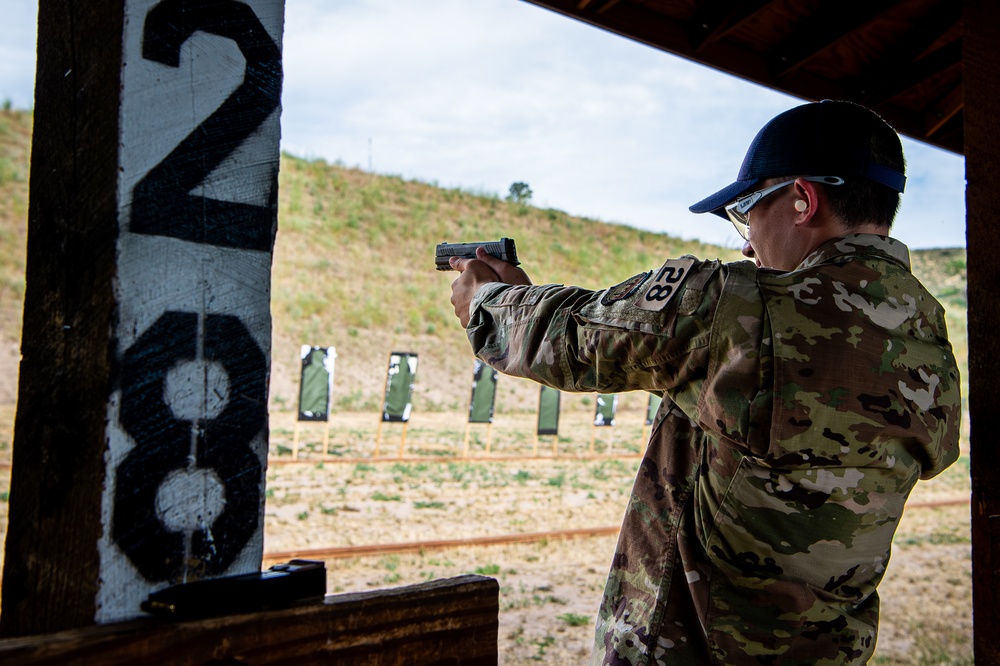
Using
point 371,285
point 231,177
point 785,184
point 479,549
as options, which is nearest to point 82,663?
point 231,177

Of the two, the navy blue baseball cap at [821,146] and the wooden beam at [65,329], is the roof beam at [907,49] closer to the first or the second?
the navy blue baseball cap at [821,146]

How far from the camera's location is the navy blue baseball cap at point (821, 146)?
1.06 m

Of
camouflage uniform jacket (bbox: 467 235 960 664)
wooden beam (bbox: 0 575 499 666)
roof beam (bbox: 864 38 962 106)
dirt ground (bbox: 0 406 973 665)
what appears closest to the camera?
wooden beam (bbox: 0 575 499 666)

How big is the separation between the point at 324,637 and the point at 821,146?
2.94ft

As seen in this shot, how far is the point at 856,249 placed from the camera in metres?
1.03

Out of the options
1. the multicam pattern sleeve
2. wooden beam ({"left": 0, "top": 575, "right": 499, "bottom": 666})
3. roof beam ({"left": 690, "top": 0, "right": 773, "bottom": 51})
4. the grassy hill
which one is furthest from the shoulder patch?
the grassy hill

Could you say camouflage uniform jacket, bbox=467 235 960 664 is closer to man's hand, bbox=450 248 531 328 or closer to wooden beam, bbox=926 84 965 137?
man's hand, bbox=450 248 531 328

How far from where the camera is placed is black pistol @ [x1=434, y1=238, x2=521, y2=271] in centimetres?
125

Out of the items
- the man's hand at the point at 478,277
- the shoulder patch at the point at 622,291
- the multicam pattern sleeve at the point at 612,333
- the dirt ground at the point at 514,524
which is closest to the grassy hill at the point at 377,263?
the dirt ground at the point at 514,524

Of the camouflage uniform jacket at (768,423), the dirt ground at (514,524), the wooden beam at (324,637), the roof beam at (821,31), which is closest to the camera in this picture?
the wooden beam at (324,637)

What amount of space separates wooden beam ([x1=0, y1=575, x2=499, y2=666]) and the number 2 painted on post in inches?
12.9

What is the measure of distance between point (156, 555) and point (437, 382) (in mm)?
18319

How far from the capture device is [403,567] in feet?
18.6

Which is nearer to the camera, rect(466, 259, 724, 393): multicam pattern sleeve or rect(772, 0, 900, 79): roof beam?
rect(466, 259, 724, 393): multicam pattern sleeve
